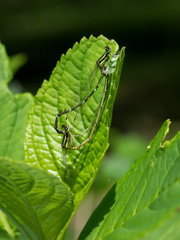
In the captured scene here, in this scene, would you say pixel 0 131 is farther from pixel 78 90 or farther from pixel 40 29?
pixel 40 29

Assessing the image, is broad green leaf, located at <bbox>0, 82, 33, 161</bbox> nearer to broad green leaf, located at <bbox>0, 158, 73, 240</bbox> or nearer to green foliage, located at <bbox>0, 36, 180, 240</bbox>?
green foliage, located at <bbox>0, 36, 180, 240</bbox>

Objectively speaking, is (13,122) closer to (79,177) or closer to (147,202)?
(79,177)

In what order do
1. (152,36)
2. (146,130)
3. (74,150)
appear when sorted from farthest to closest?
(152,36), (146,130), (74,150)

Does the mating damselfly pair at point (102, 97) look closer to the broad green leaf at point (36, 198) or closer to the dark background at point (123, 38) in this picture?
the broad green leaf at point (36, 198)

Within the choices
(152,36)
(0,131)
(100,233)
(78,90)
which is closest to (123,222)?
(100,233)

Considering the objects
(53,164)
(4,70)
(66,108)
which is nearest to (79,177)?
(53,164)

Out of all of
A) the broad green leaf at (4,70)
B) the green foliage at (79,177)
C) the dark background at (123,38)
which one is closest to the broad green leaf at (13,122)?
the green foliage at (79,177)
